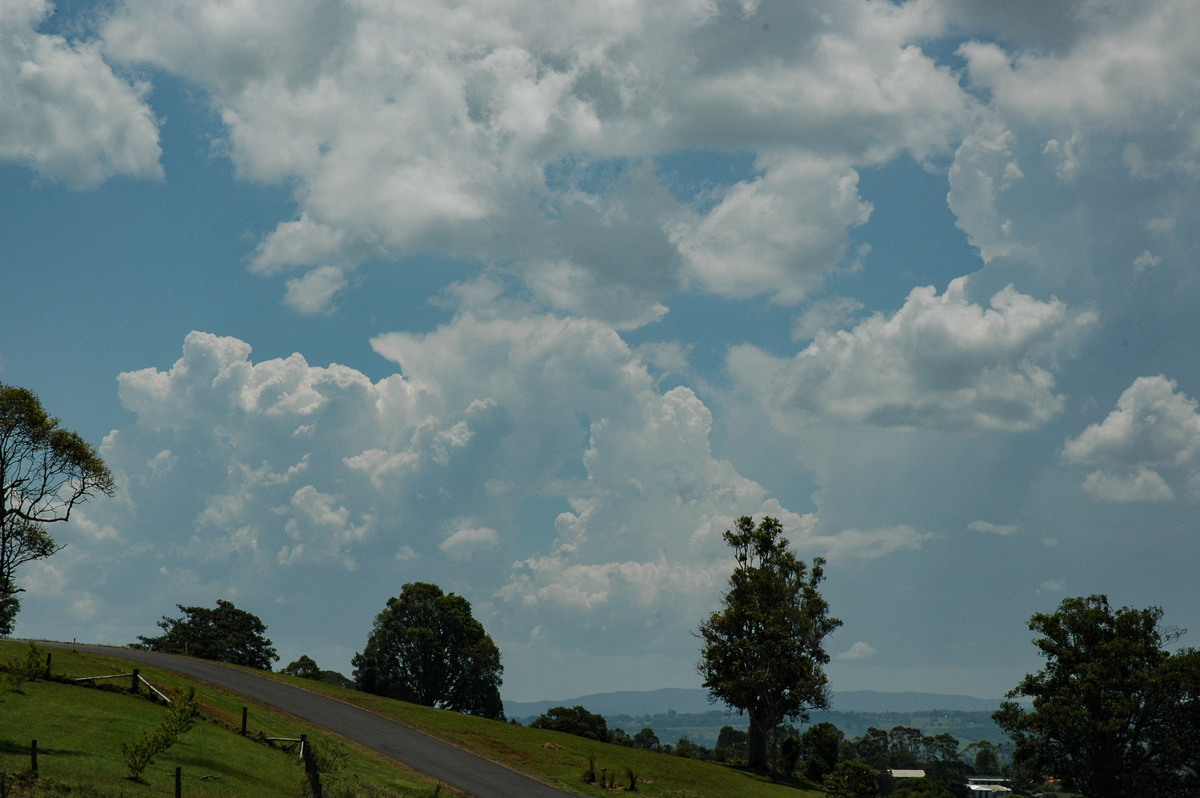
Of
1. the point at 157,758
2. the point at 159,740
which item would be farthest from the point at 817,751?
the point at 159,740

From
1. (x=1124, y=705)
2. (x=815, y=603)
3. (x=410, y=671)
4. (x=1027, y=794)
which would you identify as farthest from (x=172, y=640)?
(x=1027, y=794)

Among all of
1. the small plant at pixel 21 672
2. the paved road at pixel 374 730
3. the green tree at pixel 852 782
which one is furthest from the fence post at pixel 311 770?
the green tree at pixel 852 782

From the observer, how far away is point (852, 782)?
55875 millimetres

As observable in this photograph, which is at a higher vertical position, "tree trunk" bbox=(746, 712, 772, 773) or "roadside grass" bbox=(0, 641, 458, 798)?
"roadside grass" bbox=(0, 641, 458, 798)

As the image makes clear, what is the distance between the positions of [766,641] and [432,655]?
126 ft

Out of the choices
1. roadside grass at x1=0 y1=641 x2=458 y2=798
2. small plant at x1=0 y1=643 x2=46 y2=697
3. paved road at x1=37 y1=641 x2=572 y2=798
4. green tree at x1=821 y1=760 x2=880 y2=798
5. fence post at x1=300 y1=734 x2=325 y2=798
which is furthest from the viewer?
green tree at x1=821 y1=760 x2=880 y2=798

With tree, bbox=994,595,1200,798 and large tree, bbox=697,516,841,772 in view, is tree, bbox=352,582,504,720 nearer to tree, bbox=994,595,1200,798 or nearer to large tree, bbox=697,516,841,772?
A: large tree, bbox=697,516,841,772

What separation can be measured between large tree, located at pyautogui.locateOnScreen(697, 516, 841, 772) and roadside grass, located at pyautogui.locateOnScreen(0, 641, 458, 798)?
126 feet

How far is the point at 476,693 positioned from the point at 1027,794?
305ft

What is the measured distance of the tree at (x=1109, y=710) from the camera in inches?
2338

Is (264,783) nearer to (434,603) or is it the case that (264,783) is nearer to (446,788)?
(446,788)

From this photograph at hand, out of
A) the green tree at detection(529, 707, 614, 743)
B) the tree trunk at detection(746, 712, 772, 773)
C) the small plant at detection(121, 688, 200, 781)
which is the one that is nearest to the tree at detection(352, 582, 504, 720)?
the green tree at detection(529, 707, 614, 743)

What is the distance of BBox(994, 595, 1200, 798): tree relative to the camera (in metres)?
59.4

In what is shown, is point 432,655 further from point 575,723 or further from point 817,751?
point 817,751
